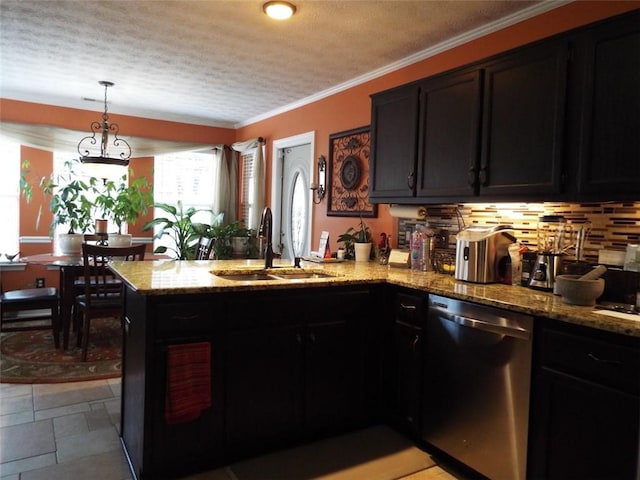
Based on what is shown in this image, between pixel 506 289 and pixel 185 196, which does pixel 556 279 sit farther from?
pixel 185 196

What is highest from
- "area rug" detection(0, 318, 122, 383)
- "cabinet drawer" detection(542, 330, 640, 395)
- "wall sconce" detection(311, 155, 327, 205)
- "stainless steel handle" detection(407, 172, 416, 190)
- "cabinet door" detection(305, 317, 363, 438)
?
"wall sconce" detection(311, 155, 327, 205)

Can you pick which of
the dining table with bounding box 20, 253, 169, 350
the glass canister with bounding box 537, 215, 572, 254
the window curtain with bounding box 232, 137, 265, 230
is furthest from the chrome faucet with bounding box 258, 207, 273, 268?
the window curtain with bounding box 232, 137, 265, 230

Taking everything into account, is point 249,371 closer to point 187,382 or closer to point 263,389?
point 263,389

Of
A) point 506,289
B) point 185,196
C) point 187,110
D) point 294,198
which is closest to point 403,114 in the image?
point 506,289

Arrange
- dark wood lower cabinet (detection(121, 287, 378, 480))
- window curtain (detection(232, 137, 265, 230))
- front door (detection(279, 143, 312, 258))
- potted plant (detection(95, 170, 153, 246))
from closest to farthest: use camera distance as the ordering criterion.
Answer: dark wood lower cabinet (detection(121, 287, 378, 480)), front door (detection(279, 143, 312, 258)), potted plant (detection(95, 170, 153, 246)), window curtain (detection(232, 137, 265, 230))

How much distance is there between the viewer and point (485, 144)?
247 cm

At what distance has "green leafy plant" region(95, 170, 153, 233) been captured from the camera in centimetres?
525

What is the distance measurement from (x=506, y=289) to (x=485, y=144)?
2.57ft

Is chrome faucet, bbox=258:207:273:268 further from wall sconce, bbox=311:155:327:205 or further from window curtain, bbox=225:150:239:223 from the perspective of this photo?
window curtain, bbox=225:150:239:223

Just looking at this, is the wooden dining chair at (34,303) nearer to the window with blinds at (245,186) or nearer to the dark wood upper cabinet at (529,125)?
the window with blinds at (245,186)

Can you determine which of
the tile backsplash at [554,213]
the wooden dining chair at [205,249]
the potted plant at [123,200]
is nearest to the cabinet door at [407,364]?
the tile backsplash at [554,213]

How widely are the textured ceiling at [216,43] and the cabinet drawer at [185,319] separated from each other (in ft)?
5.84

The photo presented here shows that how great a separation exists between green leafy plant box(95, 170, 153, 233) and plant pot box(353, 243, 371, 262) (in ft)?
9.79

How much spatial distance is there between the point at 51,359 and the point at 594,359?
3.76 metres
